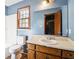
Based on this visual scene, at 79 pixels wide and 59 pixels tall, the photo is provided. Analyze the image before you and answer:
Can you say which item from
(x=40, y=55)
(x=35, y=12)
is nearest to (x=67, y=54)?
(x=40, y=55)

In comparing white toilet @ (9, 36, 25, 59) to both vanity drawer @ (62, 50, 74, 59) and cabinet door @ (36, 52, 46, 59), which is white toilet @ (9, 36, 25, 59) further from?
vanity drawer @ (62, 50, 74, 59)

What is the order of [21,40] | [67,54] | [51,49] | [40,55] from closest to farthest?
1. [67,54]
2. [51,49]
3. [40,55]
4. [21,40]

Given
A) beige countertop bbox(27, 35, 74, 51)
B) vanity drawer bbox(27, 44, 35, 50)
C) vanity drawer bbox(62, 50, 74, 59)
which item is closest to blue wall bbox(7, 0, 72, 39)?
beige countertop bbox(27, 35, 74, 51)

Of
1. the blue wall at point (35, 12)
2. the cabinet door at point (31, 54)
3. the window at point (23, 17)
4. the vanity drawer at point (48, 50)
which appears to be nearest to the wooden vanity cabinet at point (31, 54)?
the cabinet door at point (31, 54)

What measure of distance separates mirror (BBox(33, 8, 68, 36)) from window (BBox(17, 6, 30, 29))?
15 centimetres

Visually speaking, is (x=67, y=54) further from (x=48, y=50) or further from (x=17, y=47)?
(x=17, y=47)

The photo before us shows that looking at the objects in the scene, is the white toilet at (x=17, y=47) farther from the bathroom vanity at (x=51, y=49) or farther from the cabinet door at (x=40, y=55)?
the cabinet door at (x=40, y=55)

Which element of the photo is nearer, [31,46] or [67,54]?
[67,54]

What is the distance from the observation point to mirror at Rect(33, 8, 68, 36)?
2.06 m

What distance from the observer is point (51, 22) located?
215 cm

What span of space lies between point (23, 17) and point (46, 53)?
0.87 metres

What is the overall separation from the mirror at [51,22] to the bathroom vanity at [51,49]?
0.50 ft
